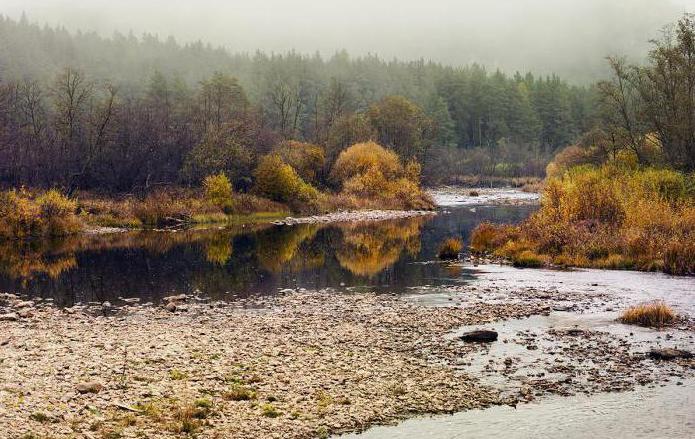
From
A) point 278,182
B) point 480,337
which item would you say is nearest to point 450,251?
point 480,337

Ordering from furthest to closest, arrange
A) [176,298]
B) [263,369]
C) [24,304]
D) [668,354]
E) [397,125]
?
[397,125] → [176,298] → [24,304] → [668,354] → [263,369]

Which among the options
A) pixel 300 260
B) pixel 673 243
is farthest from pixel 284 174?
pixel 673 243

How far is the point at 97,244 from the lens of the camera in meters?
50.7

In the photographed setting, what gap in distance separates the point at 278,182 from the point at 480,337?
61.3 meters

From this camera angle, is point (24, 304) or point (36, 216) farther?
point (36, 216)

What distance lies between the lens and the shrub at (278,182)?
79.4m

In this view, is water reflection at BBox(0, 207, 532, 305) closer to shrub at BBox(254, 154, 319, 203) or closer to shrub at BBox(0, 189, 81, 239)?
shrub at BBox(0, 189, 81, 239)

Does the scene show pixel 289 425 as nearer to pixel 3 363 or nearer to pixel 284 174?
pixel 3 363

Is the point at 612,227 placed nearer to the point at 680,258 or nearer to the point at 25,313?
the point at 680,258

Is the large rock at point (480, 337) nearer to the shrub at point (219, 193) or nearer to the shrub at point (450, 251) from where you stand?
the shrub at point (450, 251)

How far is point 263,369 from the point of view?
1702cm

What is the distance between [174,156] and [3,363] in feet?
230

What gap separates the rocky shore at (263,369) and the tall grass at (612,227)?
40.0 ft

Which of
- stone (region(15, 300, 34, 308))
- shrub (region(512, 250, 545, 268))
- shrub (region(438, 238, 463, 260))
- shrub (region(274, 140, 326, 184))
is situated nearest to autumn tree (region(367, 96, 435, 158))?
shrub (region(274, 140, 326, 184))
